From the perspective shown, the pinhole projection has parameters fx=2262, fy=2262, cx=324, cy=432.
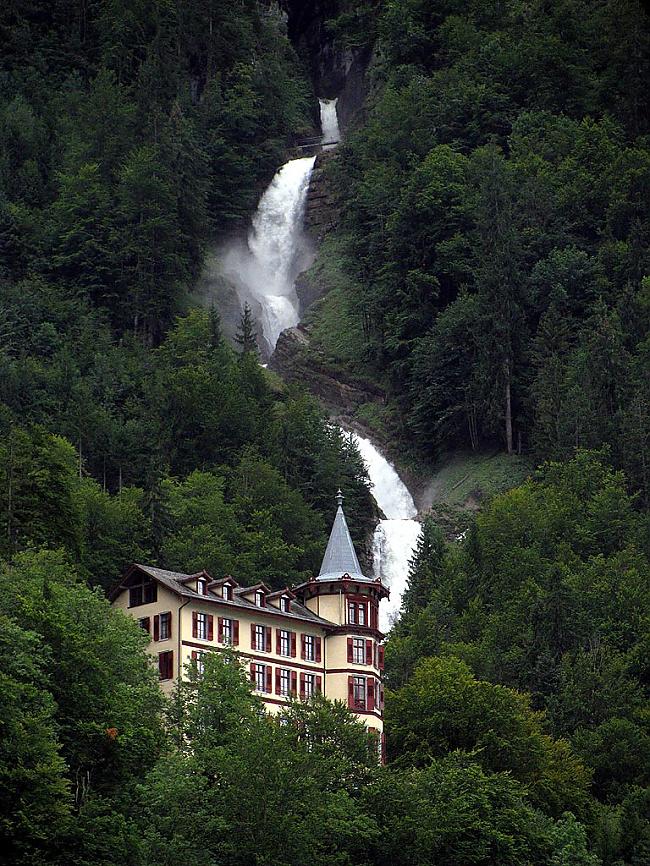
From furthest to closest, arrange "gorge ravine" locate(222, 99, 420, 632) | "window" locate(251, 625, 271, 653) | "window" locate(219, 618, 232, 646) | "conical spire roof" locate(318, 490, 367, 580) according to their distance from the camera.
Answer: "gorge ravine" locate(222, 99, 420, 632)
"conical spire roof" locate(318, 490, 367, 580)
"window" locate(251, 625, 271, 653)
"window" locate(219, 618, 232, 646)

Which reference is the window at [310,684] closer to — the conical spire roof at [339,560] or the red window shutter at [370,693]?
the red window shutter at [370,693]

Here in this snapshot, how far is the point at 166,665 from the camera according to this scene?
311 feet

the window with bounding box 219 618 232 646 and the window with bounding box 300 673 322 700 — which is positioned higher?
the window with bounding box 219 618 232 646

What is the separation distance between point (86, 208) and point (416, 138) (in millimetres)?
27527

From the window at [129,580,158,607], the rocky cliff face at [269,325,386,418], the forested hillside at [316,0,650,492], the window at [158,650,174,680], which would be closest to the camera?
the window at [158,650,174,680]

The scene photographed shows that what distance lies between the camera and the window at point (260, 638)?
97.9 meters

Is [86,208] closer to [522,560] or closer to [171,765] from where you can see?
[522,560]

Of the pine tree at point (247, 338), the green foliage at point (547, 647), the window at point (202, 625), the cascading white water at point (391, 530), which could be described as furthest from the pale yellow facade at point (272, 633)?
the pine tree at point (247, 338)

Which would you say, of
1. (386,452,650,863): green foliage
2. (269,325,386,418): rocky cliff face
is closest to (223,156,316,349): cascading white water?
(269,325,386,418): rocky cliff face

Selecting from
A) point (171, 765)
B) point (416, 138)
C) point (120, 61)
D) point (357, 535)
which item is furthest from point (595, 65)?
point (171, 765)

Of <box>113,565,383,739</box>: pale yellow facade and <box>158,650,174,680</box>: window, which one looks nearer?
<box>158,650,174,680</box>: window

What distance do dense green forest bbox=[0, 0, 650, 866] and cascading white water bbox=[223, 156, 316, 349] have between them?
8.60 feet

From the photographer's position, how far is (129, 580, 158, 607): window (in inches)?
3802

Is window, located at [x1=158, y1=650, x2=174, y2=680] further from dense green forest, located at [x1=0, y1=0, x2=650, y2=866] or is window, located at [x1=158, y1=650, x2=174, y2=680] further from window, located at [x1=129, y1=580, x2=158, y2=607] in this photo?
dense green forest, located at [x1=0, y1=0, x2=650, y2=866]
